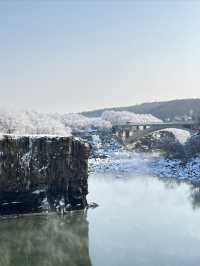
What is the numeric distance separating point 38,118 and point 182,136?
44124mm

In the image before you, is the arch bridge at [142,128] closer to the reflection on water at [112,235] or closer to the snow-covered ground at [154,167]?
the snow-covered ground at [154,167]

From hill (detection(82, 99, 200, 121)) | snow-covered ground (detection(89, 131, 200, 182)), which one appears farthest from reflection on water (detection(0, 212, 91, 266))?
hill (detection(82, 99, 200, 121))

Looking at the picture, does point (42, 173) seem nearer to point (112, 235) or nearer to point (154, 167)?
point (112, 235)

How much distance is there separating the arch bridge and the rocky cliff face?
157 ft

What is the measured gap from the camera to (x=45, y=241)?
24797 mm

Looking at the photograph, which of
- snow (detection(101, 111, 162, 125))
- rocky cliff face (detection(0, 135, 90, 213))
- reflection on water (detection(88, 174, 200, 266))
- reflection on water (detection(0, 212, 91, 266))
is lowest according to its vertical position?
reflection on water (detection(0, 212, 91, 266))

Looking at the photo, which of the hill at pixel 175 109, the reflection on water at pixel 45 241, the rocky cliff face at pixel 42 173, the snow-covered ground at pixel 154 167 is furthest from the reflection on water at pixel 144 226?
the hill at pixel 175 109

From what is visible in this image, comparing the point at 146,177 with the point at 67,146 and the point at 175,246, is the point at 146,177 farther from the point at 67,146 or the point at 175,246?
the point at 175,246

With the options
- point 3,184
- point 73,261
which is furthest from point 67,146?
point 73,261

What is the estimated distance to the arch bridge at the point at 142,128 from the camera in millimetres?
79312

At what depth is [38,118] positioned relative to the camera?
385 feet

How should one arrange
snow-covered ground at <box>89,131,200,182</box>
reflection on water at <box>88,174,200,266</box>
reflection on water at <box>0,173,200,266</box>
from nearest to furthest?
reflection on water at <box>0,173,200,266</box> < reflection on water at <box>88,174,200,266</box> < snow-covered ground at <box>89,131,200,182</box>

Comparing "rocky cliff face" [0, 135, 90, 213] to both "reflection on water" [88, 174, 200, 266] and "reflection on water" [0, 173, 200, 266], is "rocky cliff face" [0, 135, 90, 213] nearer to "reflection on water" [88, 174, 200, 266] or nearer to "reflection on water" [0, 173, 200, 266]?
"reflection on water" [0, 173, 200, 266]

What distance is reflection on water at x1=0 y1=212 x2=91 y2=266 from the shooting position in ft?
70.0
